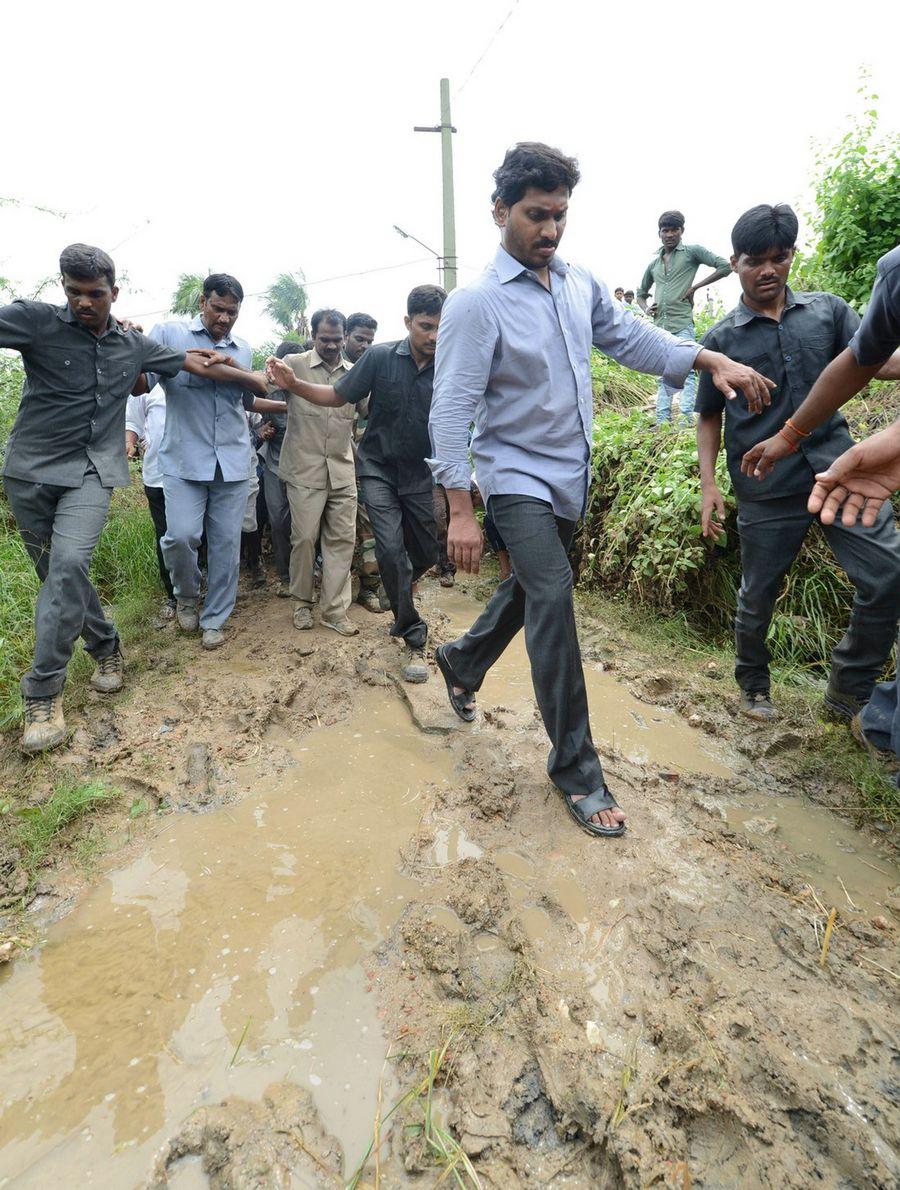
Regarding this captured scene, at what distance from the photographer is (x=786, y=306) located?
103 inches

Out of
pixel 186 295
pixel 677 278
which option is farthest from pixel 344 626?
pixel 186 295

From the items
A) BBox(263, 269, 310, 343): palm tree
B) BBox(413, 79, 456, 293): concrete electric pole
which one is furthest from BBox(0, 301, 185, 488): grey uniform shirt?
BBox(263, 269, 310, 343): palm tree

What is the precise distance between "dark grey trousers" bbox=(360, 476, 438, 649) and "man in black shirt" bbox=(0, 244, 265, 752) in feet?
4.19

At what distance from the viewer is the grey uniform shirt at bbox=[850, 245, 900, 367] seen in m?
1.72

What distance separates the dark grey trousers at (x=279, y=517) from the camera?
4.77 metres

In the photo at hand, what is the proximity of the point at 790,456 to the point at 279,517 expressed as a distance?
11.0ft

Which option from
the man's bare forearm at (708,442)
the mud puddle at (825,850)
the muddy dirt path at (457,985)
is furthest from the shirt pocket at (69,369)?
the mud puddle at (825,850)

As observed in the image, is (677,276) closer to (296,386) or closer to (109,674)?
(296,386)

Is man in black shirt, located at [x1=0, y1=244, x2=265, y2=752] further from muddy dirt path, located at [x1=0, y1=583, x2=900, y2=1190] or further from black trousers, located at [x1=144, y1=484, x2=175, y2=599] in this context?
black trousers, located at [x1=144, y1=484, x2=175, y2=599]

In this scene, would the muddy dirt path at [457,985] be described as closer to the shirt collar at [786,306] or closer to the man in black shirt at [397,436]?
the man in black shirt at [397,436]

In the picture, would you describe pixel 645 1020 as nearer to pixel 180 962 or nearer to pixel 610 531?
pixel 180 962

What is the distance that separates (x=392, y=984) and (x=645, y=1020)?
0.59 m

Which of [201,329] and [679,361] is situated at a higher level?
[679,361]

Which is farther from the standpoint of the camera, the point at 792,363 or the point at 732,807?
the point at 792,363
